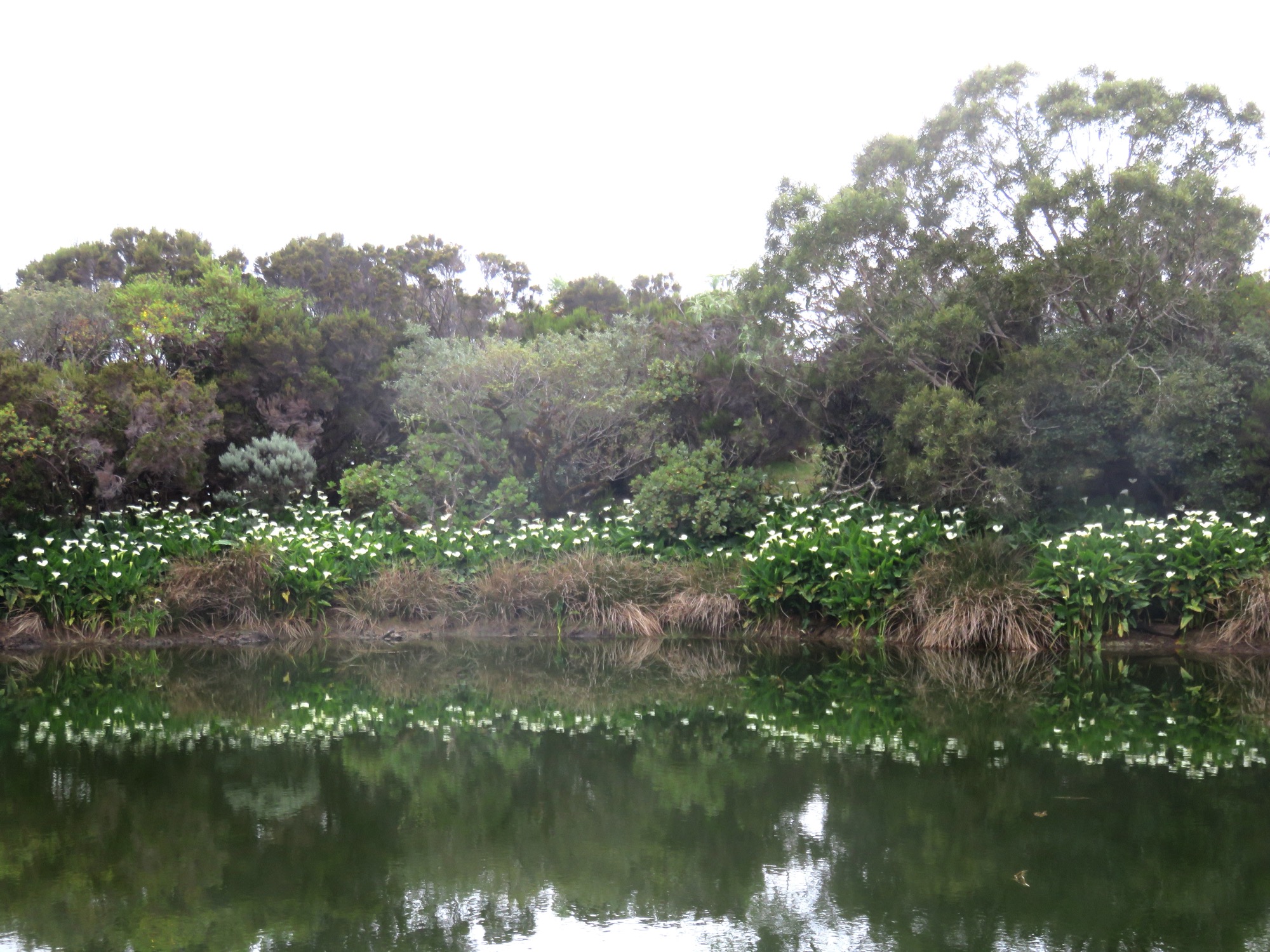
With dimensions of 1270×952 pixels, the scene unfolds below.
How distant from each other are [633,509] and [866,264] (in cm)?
456

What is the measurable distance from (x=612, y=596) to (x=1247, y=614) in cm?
711

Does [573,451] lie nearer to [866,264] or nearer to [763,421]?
[763,421]

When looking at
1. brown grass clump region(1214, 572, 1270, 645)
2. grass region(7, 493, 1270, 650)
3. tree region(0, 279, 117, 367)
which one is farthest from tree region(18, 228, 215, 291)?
brown grass clump region(1214, 572, 1270, 645)

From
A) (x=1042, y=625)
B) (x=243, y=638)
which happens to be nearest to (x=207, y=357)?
(x=243, y=638)

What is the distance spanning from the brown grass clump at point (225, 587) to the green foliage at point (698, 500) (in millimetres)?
4948

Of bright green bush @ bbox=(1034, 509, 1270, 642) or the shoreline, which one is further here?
the shoreline

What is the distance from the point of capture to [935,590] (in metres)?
12.3

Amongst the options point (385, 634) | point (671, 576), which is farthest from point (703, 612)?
point (385, 634)

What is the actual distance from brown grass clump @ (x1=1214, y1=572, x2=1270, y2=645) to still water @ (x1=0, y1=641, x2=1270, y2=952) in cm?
69

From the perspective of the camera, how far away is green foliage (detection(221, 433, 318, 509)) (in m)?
15.6

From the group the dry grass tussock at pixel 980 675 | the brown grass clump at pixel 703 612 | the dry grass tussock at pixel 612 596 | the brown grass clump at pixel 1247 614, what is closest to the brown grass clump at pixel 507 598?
the dry grass tussock at pixel 612 596

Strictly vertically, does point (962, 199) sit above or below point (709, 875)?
above

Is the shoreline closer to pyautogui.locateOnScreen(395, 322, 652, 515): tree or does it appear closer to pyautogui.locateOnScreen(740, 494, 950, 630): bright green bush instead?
pyautogui.locateOnScreen(740, 494, 950, 630): bright green bush

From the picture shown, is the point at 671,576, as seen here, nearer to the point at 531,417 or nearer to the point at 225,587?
the point at 531,417
